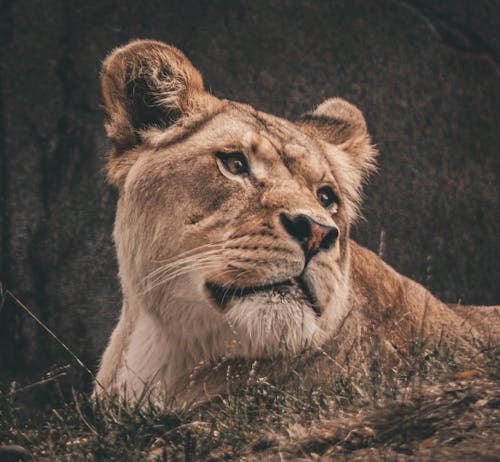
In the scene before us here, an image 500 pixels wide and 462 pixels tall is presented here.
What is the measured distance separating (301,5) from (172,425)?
434 cm

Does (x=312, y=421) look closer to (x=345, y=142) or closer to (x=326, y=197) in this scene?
(x=326, y=197)

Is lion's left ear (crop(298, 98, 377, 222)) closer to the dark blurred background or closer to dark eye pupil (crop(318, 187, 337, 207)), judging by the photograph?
dark eye pupil (crop(318, 187, 337, 207))

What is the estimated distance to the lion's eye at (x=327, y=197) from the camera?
413 centimetres

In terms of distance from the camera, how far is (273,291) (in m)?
3.32

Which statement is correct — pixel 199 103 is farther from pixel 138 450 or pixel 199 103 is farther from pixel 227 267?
pixel 138 450

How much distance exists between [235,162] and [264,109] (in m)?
2.37

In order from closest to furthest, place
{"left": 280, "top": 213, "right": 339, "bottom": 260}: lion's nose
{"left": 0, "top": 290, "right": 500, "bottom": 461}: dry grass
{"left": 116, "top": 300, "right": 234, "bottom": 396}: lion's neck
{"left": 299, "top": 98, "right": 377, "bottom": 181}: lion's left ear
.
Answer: {"left": 0, "top": 290, "right": 500, "bottom": 461}: dry grass, {"left": 280, "top": 213, "right": 339, "bottom": 260}: lion's nose, {"left": 116, "top": 300, "right": 234, "bottom": 396}: lion's neck, {"left": 299, "top": 98, "right": 377, "bottom": 181}: lion's left ear

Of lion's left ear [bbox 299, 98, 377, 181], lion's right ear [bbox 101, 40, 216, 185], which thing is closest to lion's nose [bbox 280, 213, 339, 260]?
lion's right ear [bbox 101, 40, 216, 185]

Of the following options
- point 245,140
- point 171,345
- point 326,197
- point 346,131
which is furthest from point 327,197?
point 171,345

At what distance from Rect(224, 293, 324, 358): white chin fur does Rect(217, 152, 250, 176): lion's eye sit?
0.78 meters

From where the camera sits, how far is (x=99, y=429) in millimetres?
2977

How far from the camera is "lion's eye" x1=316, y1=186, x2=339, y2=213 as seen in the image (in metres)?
4.13

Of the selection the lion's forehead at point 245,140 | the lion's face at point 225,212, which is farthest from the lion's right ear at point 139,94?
the lion's forehead at point 245,140

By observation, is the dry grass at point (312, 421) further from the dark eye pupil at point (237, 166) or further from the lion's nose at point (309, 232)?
the dark eye pupil at point (237, 166)
